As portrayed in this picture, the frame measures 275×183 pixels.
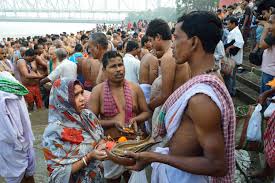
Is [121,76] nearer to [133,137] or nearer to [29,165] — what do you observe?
[133,137]

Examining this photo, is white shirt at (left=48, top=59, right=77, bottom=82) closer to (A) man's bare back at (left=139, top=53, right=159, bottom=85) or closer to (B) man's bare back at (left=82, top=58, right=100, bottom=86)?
(B) man's bare back at (left=82, top=58, right=100, bottom=86)

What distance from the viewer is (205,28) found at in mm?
1619

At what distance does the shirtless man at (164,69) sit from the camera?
2992 millimetres

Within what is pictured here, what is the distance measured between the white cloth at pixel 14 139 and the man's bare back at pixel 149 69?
1522 mm

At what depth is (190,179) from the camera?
5.57 feet

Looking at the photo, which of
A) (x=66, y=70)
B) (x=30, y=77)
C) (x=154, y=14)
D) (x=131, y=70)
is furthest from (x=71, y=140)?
(x=154, y=14)

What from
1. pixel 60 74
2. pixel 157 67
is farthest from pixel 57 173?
pixel 60 74

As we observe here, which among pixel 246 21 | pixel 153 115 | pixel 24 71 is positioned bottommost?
pixel 24 71

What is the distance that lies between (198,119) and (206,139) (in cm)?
11

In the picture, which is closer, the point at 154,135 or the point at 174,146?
the point at 174,146

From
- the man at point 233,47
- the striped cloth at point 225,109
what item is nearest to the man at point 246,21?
the man at point 233,47

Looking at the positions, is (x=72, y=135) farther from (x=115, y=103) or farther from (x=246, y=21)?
(x=246, y=21)

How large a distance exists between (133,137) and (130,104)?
1.15 feet

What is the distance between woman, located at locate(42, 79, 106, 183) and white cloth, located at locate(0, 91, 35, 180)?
875mm
